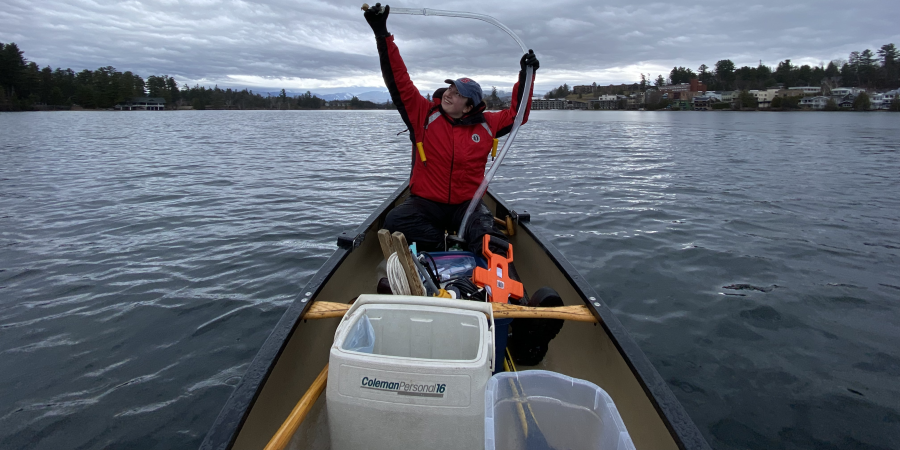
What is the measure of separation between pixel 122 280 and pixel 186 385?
2744 mm

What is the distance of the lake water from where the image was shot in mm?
3580

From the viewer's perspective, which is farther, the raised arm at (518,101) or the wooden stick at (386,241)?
the raised arm at (518,101)

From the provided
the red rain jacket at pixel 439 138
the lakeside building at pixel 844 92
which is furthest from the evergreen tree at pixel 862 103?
the red rain jacket at pixel 439 138

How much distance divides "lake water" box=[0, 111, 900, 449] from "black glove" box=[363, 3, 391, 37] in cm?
317

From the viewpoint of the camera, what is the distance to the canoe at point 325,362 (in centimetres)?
205

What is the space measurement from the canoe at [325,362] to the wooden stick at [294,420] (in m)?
0.16

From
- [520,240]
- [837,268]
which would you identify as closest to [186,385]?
[520,240]

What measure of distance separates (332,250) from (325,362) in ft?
13.6

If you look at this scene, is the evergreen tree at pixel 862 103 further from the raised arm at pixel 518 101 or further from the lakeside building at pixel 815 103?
the raised arm at pixel 518 101

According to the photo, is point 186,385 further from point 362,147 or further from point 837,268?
point 362,147

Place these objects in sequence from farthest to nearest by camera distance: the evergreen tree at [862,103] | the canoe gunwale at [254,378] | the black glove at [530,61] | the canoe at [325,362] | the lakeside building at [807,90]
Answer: the lakeside building at [807,90] → the evergreen tree at [862,103] → the black glove at [530,61] → the canoe at [325,362] → the canoe gunwale at [254,378]

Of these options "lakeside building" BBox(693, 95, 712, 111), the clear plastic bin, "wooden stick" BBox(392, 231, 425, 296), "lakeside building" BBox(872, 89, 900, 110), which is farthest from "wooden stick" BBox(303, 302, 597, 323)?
"lakeside building" BBox(693, 95, 712, 111)

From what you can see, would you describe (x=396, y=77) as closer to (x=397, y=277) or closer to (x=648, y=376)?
(x=397, y=277)

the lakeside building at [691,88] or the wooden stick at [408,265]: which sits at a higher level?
the lakeside building at [691,88]
